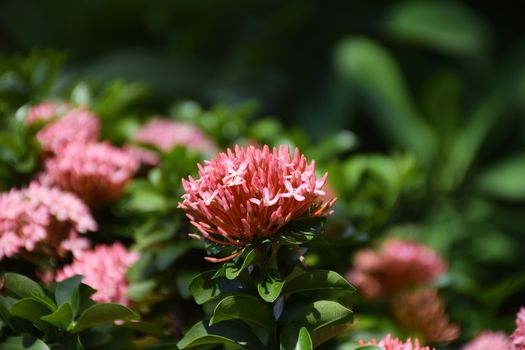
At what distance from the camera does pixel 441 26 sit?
1728mm

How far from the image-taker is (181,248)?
647 millimetres

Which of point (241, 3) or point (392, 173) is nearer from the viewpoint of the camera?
point (392, 173)

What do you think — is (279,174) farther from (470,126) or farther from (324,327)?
(470,126)

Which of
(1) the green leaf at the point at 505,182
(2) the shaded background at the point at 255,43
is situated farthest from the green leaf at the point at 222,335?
(1) the green leaf at the point at 505,182

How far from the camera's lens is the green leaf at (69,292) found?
522 mm

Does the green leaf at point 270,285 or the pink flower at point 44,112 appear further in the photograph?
the pink flower at point 44,112

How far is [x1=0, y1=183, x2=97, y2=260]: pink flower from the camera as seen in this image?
1.88ft

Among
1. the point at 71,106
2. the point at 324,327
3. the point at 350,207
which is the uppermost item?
the point at 71,106

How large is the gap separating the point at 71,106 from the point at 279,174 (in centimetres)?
44

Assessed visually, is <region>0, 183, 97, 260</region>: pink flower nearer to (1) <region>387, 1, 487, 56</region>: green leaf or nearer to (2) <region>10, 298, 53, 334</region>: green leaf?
(2) <region>10, 298, 53, 334</region>: green leaf

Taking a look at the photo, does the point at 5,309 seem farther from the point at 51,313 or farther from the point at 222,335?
the point at 222,335

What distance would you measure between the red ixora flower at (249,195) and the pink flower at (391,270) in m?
0.33

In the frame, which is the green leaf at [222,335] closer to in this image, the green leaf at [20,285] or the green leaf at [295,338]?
the green leaf at [295,338]

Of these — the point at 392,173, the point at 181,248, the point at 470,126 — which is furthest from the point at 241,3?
the point at 181,248
